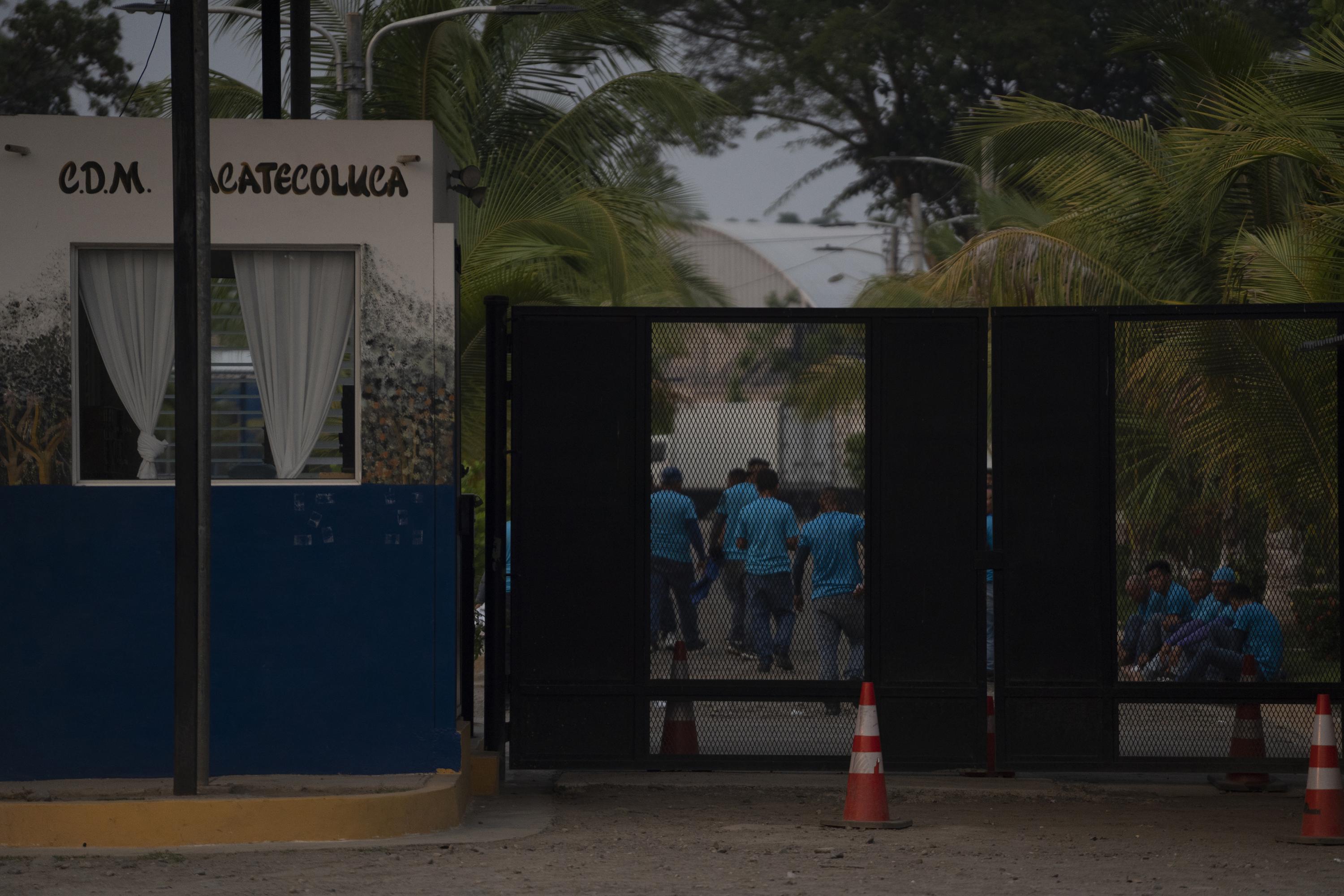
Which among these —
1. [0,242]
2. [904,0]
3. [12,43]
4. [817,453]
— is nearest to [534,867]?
[817,453]

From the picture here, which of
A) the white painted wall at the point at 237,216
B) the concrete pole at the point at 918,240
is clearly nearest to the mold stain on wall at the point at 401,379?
the white painted wall at the point at 237,216

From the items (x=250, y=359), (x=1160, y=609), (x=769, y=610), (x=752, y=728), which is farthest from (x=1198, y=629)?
(x=250, y=359)

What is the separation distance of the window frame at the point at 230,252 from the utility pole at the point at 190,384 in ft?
1.59

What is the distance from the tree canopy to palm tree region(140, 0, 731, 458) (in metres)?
15.9

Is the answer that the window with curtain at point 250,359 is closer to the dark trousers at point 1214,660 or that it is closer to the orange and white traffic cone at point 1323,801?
the dark trousers at point 1214,660

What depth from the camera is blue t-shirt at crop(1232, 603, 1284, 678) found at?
895 cm

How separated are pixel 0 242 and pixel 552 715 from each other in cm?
379

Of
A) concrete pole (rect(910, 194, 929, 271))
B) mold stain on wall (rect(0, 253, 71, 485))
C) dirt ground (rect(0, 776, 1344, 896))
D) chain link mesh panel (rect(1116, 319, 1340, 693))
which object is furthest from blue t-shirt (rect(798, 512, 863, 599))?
concrete pole (rect(910, 194, 929, 271))

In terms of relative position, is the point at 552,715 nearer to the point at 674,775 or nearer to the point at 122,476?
the point at 674,775

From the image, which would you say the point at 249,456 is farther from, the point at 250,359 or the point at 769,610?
the point at 769,610

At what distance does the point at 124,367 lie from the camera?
27.3 ft

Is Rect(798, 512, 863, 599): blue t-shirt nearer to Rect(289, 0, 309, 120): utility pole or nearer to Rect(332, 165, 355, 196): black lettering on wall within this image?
Rect(332, 165, 355, 196): black lettering on wall

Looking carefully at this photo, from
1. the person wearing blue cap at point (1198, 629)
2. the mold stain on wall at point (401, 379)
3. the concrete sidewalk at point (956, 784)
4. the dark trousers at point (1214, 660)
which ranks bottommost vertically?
the concrete sidewalk at point (956, 784)

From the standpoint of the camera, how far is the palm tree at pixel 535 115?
1675 cm
